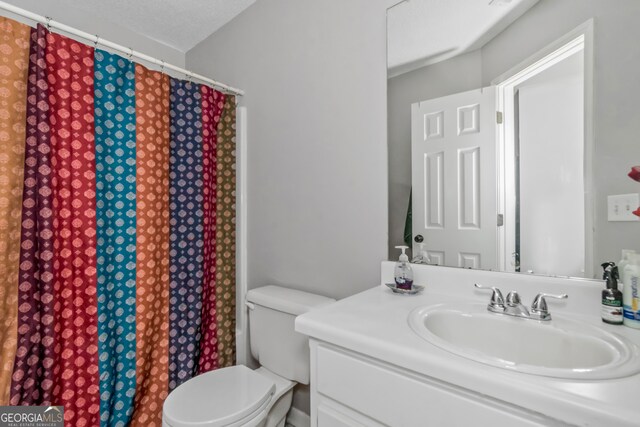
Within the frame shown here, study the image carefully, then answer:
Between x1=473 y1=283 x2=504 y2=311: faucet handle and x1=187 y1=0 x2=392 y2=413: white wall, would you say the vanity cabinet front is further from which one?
x1=187 y1=0 x2=392 y2=413: white wall


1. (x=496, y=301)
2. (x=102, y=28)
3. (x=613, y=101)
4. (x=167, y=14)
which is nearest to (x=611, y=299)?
(x=496, y=301)

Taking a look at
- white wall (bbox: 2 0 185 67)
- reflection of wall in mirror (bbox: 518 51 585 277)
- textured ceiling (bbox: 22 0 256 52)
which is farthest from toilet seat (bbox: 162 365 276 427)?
white wall (bbox: 2 0 185 67)

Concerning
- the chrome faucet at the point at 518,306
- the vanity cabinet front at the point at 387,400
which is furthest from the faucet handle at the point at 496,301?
the vanity cabinet front at the point at 387,400

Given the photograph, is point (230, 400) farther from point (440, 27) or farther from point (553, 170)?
point (440, 27)

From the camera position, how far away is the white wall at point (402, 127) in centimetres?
120

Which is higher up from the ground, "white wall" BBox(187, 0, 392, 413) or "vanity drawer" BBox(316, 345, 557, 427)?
"white wall" BBox(187, 0, 392, 413)

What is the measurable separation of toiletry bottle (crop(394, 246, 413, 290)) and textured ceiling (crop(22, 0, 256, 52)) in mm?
1762

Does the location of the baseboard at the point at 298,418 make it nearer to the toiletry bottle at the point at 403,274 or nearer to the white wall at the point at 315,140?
the white wall at the point at 315,140

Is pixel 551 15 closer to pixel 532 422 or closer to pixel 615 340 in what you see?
pixel 615 340

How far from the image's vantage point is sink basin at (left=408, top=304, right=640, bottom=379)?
23.0 inches

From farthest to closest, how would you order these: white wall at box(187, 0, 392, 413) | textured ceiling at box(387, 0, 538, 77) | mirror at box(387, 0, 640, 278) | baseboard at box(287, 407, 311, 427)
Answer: baseboard at box(287, 407, 311, 427), white wall at box(187, 0, 392, 413), textured ceiling at box(387, 0, 538, 77), mirror at box(387, 0, 640, 278)

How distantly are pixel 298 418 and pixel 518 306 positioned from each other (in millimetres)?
1231

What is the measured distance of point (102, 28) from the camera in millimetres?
1986

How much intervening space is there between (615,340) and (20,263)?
1877 mm
